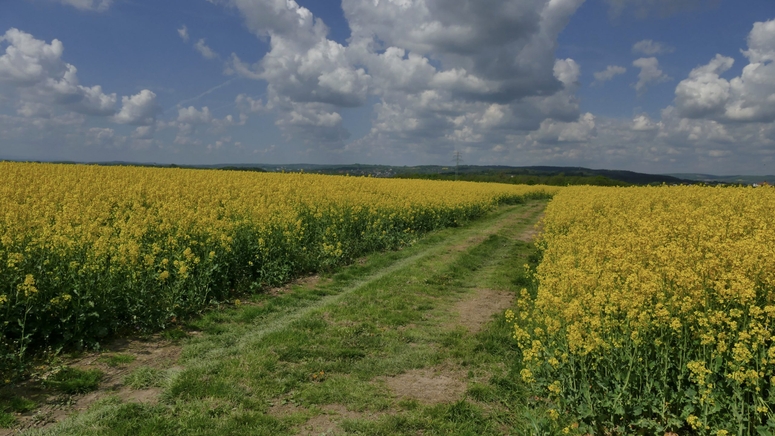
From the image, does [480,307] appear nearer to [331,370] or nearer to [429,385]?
[429,385]

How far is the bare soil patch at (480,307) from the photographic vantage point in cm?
812

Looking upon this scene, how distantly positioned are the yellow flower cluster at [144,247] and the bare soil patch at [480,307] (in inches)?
174

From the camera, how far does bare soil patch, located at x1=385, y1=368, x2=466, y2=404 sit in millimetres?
5375

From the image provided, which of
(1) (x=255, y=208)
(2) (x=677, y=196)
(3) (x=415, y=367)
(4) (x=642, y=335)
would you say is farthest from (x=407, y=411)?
(2) (x=677, y=196)

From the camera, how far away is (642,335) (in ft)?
15.4

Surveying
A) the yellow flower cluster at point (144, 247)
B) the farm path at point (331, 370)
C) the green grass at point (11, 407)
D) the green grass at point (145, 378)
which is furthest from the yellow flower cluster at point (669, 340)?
the yellow flower cluster at point (144, 247)

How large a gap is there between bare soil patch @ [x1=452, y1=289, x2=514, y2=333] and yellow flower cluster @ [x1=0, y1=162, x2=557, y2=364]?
4411mm

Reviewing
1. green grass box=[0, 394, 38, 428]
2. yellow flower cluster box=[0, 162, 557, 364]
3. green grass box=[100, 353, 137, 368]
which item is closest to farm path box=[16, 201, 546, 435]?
green grass box=[100, 353, 137, 368]

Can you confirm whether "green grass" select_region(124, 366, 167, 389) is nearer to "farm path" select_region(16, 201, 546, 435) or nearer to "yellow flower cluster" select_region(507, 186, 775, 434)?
"farm path" select_region(16, 201, 546, 435)

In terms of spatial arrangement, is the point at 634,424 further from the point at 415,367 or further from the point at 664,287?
the point at 415,367

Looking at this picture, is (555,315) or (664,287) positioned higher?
(664,287)

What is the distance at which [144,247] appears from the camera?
30.2 feet

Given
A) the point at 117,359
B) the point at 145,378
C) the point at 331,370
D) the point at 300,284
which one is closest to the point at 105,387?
the point at 145,378

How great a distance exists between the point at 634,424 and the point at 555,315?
5.48ft
